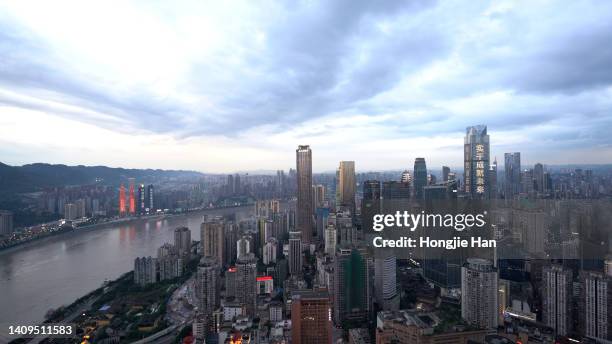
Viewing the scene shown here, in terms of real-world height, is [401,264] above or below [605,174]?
below

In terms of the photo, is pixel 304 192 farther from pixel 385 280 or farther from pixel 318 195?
pixel 385 280

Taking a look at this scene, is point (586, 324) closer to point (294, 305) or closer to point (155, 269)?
point (294, 305)

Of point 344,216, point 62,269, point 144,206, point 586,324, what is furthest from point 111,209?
point 586,324

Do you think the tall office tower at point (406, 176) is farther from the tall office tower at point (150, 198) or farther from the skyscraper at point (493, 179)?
the tall office tower at point (150, 198)

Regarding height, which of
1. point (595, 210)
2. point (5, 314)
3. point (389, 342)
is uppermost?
point (595, 210)

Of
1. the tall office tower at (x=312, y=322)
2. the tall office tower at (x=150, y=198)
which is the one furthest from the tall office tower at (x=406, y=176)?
the tall office tower at (x=150, y=198)

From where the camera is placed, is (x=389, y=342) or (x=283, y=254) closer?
(x=389, y=342)

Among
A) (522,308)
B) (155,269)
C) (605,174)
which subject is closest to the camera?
(522,308)

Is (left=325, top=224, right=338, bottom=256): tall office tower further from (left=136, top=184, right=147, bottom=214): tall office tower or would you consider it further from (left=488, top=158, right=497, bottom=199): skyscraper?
(left=136, top=184, right=147, bottom=214): tall office tower
